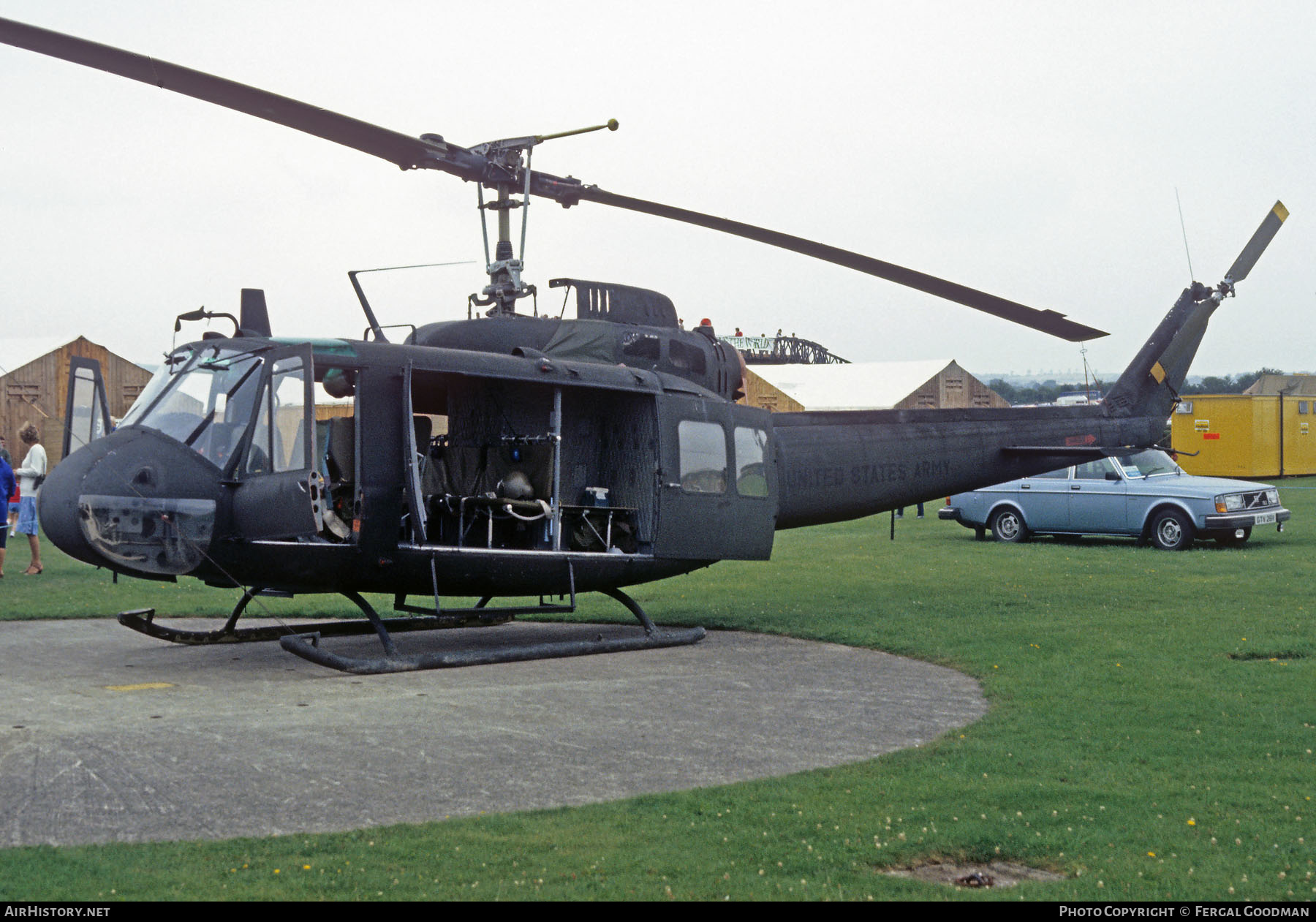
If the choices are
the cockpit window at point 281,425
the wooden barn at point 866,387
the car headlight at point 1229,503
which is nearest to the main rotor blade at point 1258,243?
the car headlight at point 1229,503

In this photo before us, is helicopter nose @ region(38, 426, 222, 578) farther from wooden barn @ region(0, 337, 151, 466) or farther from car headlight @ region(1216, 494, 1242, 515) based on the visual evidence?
wooden barn @ region(0, 337, 151, 466)

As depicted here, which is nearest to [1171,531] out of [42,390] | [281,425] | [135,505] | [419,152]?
[419,152]

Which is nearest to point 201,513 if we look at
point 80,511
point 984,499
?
point 80,511

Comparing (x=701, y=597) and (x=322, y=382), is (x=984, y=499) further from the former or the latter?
(x=322, y=382)

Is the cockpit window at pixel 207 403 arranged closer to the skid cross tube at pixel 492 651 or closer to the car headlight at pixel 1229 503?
the skid cross tube at pixel 492 651

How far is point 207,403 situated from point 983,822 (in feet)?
21.7

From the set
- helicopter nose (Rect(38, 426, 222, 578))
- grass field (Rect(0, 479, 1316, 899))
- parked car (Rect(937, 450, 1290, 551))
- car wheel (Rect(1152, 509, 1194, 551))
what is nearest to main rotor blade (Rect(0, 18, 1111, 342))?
helicopter nose (Rect(38, 426, 222, 578))

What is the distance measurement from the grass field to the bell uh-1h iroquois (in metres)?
2.25

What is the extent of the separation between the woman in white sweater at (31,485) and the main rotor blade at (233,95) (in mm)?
9846

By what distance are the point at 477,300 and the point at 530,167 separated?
1546 mm

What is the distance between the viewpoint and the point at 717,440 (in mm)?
11430

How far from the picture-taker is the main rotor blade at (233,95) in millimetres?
7277

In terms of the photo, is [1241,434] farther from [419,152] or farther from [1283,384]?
[419,152]

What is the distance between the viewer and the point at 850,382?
50500mm
